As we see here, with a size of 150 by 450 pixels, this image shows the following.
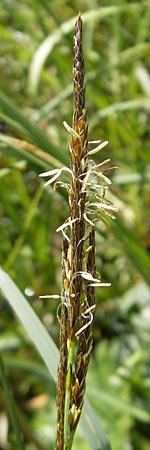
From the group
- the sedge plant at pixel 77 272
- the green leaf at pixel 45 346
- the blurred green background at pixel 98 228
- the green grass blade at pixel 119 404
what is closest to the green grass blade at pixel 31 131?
the blurred green background at pixel 98 228

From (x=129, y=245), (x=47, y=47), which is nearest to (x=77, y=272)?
(x=129, y=245)

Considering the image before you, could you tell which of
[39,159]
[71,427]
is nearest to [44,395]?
[39,159]

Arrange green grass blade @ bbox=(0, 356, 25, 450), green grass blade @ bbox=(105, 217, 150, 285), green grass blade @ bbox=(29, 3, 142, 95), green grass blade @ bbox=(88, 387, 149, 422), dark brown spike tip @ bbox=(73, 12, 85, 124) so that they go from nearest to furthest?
dark brown spike tip @ bbox=(73, 12, 85, 124)
green grass blade @ bbox=(0, 356, 25, 450)
green grass blade @ bbox=(105, 217, 150, 285)
green grass blade @ bbox=(88, 387, 149, 422)
green grass blade @ bbox=(29, 3, 142, 95)

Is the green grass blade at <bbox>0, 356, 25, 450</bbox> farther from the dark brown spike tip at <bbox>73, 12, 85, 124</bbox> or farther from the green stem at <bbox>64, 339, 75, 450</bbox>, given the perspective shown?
the dark brown spike tip at <bbox>73, 12, 85, 124</bbox>

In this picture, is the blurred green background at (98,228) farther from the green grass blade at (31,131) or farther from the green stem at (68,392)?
the green stem at (68,392)

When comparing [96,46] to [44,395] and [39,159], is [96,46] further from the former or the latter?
[39,159]

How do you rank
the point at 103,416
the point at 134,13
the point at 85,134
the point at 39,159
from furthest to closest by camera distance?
the point at 134,13 < the point at 103,416 < the point at 39,159 < the point at 85,134

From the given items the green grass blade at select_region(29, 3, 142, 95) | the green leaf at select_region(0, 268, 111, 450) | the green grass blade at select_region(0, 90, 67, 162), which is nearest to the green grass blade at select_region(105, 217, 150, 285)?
the green grass blade at select_region(0, 90, 67, 162)
